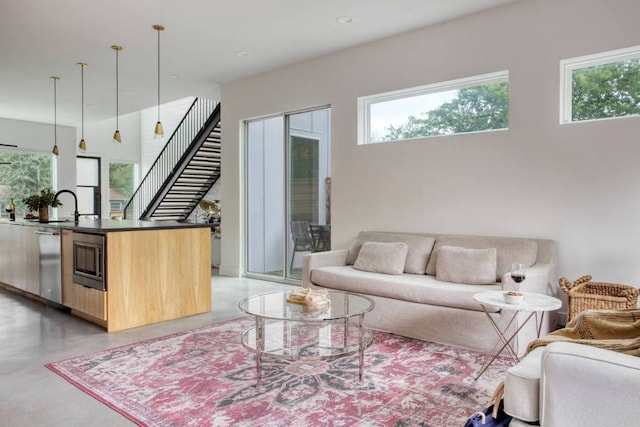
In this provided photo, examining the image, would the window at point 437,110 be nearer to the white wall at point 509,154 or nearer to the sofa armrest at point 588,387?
the white wall at point 509,154

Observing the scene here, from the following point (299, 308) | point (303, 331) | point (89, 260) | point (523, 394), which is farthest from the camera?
point (89, 260)

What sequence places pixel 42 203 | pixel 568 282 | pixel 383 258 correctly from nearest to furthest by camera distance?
pixel 568 282, pixel 383 258, pixel 42 203

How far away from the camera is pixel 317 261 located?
461cm

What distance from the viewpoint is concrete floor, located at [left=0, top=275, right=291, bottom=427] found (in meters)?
2.40

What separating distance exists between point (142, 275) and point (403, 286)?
2.39 metres

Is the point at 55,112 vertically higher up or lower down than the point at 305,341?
higher up

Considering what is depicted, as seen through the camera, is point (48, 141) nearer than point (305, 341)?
No

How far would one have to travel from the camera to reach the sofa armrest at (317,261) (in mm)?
4562

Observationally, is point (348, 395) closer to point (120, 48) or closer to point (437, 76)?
point (437, 76)

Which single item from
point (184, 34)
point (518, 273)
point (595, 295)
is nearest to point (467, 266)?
point (595, 295)

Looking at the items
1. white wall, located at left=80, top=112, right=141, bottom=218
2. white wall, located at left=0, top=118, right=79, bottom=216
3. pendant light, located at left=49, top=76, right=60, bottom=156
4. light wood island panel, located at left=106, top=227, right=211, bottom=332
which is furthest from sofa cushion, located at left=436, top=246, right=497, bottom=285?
white wall, located at left=80, top=112, right=141, bottom=218

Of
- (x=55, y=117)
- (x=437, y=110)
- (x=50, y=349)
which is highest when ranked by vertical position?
(x=55, y=117)

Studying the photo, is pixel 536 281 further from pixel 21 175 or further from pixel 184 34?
pixel 21 175

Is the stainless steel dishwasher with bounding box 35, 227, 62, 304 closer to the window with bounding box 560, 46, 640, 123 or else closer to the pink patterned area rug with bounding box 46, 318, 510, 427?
the pink patterned area rug with bounding box 46, 318, 510, 427
